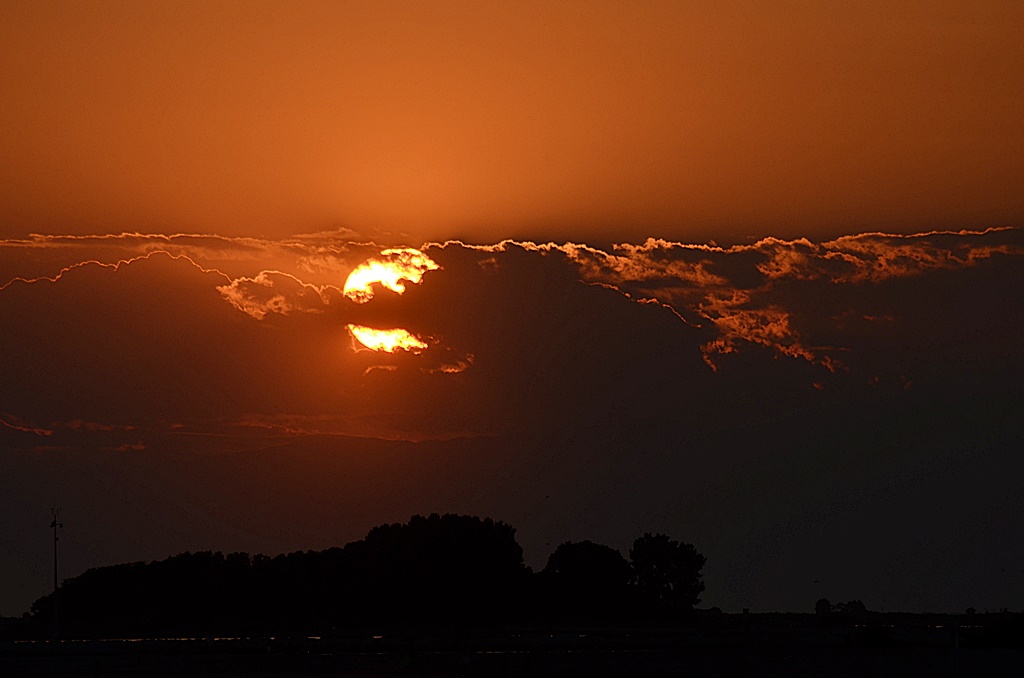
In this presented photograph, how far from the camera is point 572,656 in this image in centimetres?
9150

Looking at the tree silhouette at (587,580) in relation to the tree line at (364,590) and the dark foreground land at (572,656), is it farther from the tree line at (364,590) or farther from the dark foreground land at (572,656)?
the dark foreground land at (572,656)

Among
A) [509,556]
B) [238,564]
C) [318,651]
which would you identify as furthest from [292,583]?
[318,651]

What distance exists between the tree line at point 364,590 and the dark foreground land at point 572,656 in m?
37.7

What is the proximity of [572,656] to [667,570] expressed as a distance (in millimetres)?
101679

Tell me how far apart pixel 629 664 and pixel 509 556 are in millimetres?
79806

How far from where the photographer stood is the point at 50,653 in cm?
10956

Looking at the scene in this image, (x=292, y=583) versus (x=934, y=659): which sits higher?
(x=292, y=583)

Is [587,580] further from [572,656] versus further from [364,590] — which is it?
[572,656]

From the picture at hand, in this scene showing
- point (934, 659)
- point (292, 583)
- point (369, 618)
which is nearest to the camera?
point (934, 659)

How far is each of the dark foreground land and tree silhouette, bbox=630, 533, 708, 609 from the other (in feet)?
217

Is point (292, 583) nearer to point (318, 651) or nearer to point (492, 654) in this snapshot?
point (318, 651)

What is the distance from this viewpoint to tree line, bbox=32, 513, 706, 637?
158 metres

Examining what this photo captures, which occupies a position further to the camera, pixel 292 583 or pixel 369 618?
pixel 292 583

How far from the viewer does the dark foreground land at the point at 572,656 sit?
86.7 m
